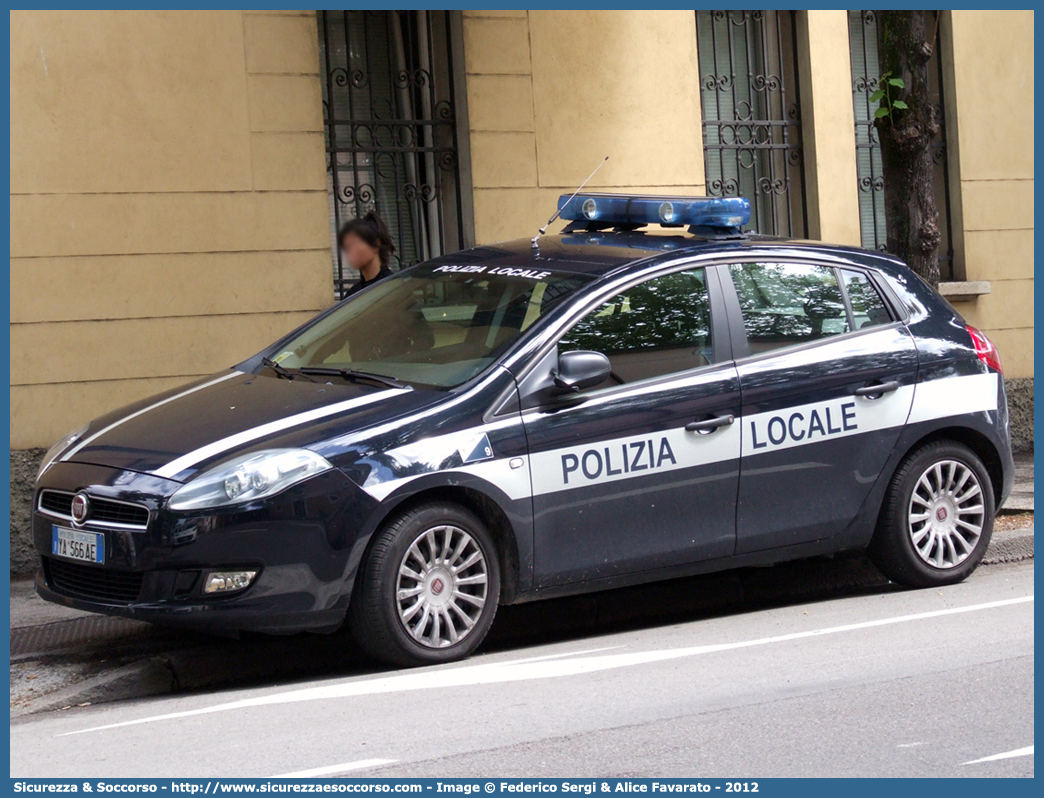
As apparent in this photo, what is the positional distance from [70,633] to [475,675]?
6.78 feet

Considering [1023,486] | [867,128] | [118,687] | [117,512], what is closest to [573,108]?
[867,128]

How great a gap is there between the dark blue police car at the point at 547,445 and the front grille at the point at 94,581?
0.04 ft

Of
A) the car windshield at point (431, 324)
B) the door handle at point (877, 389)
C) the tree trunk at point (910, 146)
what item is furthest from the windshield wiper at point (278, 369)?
the tree trunk at point (910, 146)

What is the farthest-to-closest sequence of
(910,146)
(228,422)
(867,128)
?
(867,128), (910,146), (228,422)

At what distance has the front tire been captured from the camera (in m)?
5.51

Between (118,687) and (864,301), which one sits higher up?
(864,301)

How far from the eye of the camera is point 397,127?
398 inches

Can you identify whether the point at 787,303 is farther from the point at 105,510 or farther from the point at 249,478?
the point at 105,510

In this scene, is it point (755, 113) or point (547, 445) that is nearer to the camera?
point (547, 445)

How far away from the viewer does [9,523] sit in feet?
28.0

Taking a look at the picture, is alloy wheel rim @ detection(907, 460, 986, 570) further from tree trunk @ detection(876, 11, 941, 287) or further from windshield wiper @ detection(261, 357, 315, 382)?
windshield wiper @ detection(261, 357, 315, 382)

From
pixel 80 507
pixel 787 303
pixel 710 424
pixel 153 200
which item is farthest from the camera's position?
pixel 153 200

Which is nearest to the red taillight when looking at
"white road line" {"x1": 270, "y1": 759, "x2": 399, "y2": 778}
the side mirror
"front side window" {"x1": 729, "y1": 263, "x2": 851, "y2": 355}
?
"front side window" {"x1": 729, "y1": 263, "x2": 851, "y2": 355}

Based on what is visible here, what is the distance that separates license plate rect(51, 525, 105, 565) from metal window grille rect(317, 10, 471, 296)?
4445mm
